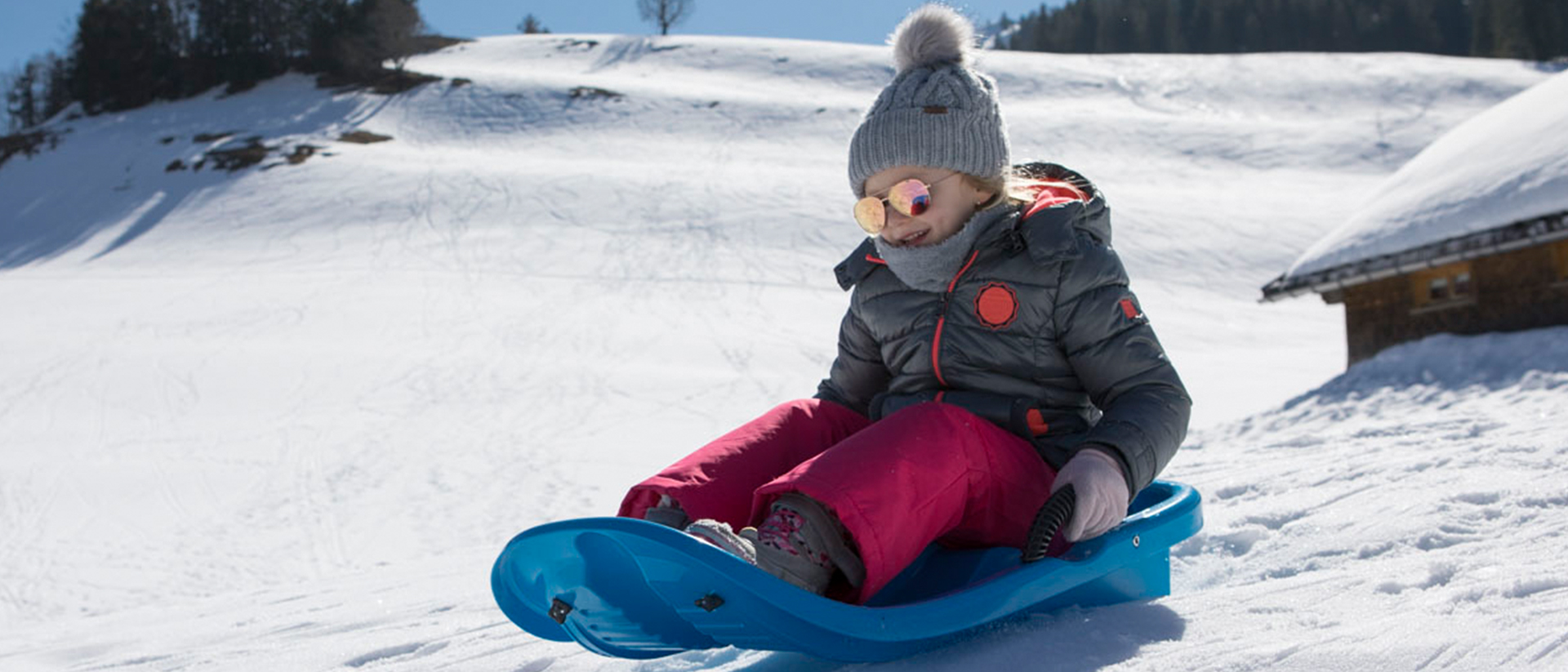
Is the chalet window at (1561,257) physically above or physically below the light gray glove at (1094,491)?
below

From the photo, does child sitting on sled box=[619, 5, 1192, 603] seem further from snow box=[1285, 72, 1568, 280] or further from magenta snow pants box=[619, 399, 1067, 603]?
snow box=[1285, 72, 1568, 280]

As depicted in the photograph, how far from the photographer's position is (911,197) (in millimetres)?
2270

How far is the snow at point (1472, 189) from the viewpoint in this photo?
7.51m

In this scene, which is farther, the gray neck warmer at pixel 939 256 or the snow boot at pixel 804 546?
the gray neck warmer at pixel 939 256

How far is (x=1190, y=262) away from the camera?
18.9m

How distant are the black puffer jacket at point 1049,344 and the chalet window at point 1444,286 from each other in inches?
277

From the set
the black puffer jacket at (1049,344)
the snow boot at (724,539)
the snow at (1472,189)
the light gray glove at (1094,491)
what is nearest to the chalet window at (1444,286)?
the snow at (1472,189)

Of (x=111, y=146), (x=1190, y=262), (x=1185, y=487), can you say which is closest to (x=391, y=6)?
(x=111, y=146)

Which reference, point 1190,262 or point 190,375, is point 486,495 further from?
point 1190,262

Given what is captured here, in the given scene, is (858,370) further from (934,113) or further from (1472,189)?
(1472,189)

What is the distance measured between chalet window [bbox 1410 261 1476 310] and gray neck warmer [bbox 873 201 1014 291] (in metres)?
7.16

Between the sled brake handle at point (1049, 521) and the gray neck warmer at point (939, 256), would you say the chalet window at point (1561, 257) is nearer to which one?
the gray neck warmer at point (939, 256)

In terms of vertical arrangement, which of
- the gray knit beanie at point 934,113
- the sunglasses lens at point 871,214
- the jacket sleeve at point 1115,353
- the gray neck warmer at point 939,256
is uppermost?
the gray knit beanie at point 934,113

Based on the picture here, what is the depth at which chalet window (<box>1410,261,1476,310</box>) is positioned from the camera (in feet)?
26.6
